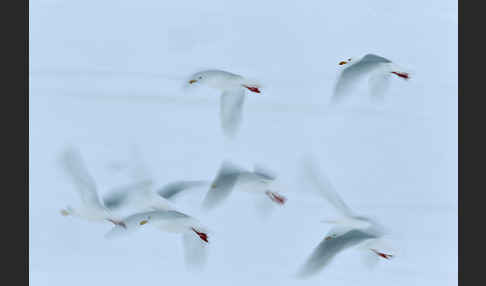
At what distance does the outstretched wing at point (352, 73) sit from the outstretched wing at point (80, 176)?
1.86 ft

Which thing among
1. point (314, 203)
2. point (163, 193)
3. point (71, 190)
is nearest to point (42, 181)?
point (71, 190)

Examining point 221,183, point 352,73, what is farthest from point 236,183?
point 352,73

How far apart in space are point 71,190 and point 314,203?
53 cm

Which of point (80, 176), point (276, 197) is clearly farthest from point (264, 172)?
point (80, 176)

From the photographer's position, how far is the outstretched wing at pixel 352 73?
111 cm

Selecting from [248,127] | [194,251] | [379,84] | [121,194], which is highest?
[379,84]

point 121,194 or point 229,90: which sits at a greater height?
point 229,90

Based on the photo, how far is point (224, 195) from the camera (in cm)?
109

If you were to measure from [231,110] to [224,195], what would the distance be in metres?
0.19

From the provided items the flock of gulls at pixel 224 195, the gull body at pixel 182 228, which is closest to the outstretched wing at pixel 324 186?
the flock of gulls at pixel 224 195

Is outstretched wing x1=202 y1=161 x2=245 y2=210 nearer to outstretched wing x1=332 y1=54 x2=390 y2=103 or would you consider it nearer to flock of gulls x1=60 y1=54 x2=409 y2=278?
flock of gulls x1=60 y1=54 x2=409 y2=278

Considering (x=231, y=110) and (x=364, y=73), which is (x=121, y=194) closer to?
(x=231, y=110)

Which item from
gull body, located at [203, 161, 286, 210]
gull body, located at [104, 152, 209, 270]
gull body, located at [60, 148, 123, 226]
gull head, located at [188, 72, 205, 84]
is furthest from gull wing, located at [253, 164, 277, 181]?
gull body, located at [60, 148, 123, 226]

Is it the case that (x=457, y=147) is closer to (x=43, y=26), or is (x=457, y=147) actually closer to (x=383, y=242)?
(x=383, y=242)
